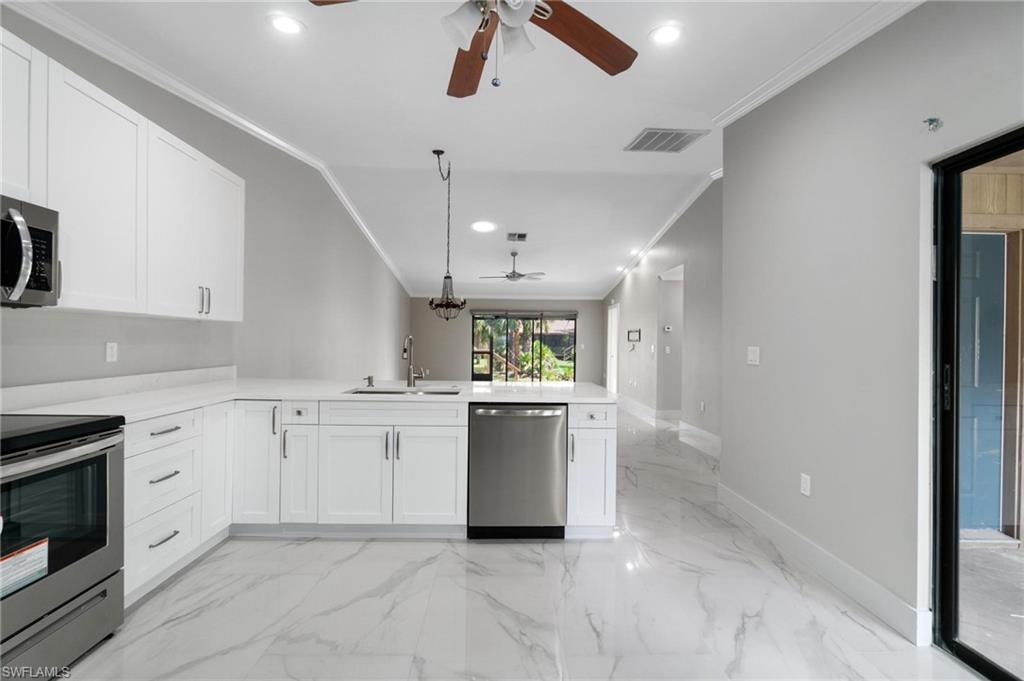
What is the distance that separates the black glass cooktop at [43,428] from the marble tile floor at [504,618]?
853mm

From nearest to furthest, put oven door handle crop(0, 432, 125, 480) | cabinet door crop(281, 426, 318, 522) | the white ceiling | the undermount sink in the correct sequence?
oven door handle crop(0, 432, 125, 480) → the white ceiling → cabinet door crop(281, 426, 318, 522) → the undermount sink

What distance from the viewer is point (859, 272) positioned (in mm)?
2484

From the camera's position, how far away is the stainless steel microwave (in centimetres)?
173

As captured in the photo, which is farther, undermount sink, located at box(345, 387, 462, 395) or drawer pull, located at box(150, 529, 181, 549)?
undermount sink, located at box(345, 387, 462, 395)

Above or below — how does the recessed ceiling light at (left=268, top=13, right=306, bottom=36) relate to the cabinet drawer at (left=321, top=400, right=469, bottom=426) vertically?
above

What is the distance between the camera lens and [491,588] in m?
2.49

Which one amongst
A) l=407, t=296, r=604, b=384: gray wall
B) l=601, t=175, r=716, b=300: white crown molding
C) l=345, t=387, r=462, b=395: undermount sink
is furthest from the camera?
l=407, t=296, r=604, b=384: gray wall

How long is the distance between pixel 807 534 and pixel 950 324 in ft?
4.51

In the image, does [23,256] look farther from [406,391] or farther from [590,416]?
[590,416]

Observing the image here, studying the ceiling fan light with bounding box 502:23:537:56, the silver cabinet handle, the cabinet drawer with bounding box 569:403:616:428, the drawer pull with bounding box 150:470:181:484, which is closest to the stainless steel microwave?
the silver cabinet handle

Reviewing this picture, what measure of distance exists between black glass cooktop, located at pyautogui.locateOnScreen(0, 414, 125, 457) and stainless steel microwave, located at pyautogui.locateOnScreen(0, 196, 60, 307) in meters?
0.42

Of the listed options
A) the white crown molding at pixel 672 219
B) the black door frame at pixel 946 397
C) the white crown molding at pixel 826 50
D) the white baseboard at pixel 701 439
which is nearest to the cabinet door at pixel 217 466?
the black door frame at pixel 946 397

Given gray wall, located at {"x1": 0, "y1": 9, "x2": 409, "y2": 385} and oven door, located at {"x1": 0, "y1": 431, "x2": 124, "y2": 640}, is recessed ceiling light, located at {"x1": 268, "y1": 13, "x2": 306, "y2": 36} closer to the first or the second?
gray wall, located at {"x1": 0, "y1": 9, "x2": 409, "y2": 385}

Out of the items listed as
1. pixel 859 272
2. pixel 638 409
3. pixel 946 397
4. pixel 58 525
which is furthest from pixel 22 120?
pixel 638 409
